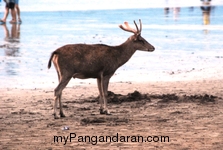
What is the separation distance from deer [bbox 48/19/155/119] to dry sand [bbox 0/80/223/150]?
44 cm

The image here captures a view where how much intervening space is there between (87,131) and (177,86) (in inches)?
188

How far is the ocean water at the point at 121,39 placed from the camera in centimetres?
1608

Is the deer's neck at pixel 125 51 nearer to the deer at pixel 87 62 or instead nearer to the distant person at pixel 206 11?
the deer at pixel 87 62

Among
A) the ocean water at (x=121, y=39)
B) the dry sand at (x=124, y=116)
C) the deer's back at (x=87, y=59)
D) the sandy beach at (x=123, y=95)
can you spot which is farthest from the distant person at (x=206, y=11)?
the deer's back at (x=87, y=59)

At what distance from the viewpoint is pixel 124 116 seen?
445 inches

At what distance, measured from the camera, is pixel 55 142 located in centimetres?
930

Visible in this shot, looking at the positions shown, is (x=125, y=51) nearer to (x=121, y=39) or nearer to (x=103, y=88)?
(x=103, y=88)

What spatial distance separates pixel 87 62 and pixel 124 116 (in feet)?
3.23

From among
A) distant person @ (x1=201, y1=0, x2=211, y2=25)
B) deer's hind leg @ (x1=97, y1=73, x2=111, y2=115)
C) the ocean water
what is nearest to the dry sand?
deer's hind leg @ (x1=97, y1=73, x2=111, y2=115)

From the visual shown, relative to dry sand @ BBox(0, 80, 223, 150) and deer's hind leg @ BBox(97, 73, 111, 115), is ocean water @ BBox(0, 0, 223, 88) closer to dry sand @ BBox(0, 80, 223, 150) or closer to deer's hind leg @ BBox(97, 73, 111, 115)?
dry sand @ BBox(0, 80, 223, 150)

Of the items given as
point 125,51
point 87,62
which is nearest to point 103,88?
point 87,62

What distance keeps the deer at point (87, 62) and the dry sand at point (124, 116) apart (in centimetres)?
44

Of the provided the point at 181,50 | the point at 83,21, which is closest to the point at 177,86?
the point at 181,50

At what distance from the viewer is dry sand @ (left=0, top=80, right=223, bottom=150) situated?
9.30 m
